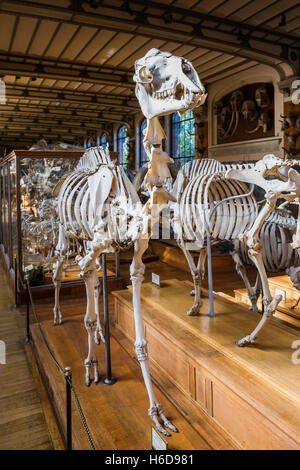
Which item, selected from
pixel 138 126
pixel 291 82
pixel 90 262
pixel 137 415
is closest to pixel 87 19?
pixel 291 82

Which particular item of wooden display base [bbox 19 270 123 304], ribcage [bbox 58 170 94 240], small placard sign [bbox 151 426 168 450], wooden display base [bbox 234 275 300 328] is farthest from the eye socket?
wooden display base [bbox 19 270 123 304]

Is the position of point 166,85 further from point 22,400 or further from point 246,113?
point 246,113

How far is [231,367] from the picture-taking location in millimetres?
2795

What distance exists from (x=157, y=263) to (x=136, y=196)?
23.4 feet

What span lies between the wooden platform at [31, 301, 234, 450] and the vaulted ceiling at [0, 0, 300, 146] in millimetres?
5519

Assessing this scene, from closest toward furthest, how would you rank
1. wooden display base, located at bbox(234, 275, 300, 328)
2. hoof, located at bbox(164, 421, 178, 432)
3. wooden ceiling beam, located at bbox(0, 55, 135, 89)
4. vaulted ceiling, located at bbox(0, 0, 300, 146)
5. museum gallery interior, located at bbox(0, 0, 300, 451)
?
museum gallery interior, located at bbox(0, 0, 300, 451) → hoof, located at bbox(164, 421, 178, 432) → wooden display base, located at bbox(234, 275, 300, 328) → vaulted ceiling, located at bbox(0, 0, 300, 146) → wooden ceiling beam, located at bbox(0, 55, 135, 89)

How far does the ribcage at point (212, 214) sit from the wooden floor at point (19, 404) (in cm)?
216

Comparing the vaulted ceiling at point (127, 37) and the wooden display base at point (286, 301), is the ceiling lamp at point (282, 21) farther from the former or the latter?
the wooden display base at point (286, 301)

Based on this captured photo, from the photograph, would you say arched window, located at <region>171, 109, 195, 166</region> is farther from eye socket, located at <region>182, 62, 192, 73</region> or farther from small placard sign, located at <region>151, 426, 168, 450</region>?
small placard sign, located at <region>151, 426, 168, 450</region>

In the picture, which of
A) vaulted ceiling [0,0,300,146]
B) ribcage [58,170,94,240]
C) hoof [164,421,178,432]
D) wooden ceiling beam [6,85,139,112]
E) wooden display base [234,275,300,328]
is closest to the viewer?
hoof [164,421,178,432]

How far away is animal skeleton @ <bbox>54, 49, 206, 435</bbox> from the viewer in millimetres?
2131

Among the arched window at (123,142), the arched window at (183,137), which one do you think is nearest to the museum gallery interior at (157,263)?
the arched window at (183,137)

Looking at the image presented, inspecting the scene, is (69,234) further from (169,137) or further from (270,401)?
(169,137)

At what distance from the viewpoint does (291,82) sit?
845cm
